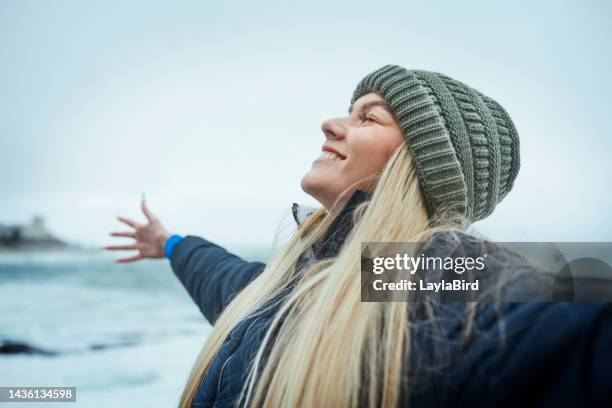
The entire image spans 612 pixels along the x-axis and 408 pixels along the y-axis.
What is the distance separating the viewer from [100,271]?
73.2 ft

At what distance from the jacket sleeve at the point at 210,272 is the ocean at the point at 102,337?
282cm

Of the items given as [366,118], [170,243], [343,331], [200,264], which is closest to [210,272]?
[200,264]

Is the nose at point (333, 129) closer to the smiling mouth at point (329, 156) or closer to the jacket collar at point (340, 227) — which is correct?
the smiling mouth at point (329, 156)

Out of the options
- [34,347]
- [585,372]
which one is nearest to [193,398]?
[585,372]

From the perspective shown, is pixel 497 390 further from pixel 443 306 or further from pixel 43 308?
pixel 43 308

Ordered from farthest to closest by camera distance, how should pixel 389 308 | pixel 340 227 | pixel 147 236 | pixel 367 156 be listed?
pixel 147 236
pixel 367 156
pixel 340 227
pixel 389 308

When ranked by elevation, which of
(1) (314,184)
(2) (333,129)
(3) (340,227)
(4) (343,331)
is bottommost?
(4) (343,331)

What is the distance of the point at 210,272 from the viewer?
2.22 m

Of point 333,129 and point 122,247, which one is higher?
point 333,129

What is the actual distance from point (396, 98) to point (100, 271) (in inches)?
956

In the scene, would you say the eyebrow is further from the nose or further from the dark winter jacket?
the dark winter jacket

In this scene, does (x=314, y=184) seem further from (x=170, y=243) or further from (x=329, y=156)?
(x=170, y=243)

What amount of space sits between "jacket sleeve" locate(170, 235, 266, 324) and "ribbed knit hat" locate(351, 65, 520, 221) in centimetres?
103

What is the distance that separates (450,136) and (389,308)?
2.78ft
